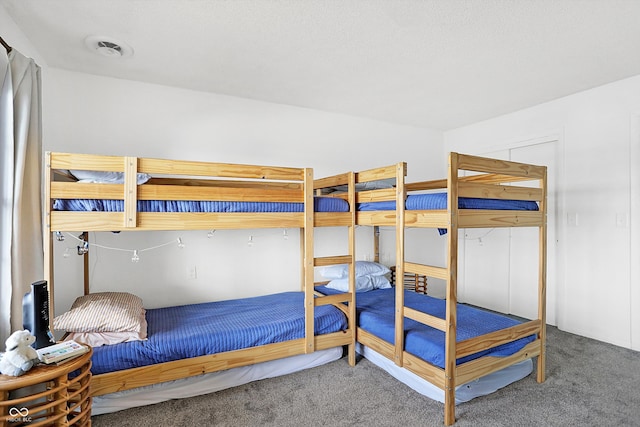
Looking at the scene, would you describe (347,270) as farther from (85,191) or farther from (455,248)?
(85,191)

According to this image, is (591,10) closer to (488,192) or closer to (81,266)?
(488,192)

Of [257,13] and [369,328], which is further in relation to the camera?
[369,328]

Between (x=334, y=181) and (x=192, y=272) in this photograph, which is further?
(x=192, y=272)

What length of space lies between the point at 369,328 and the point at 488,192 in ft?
4.18

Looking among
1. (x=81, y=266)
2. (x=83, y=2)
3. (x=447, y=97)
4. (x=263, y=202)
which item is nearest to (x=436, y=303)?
(x=263, y=202)

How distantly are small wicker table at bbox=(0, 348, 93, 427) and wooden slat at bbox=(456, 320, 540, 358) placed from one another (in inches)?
73.7

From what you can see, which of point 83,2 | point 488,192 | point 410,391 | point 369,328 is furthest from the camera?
point 369,328

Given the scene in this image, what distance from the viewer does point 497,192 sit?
6.54 ft

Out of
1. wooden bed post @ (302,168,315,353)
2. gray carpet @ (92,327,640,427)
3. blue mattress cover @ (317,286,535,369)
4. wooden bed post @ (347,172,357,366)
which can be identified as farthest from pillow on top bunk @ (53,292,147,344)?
blue mattress cover @ (317,286,535,369)

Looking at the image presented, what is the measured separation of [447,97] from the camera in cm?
321

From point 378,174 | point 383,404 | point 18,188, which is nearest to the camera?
point 18,188

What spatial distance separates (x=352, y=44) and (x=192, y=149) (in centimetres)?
165

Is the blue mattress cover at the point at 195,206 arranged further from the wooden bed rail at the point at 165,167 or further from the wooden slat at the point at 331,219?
the wooden bed rail at the point at 165,167

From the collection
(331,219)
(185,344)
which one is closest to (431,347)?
(331,219)
